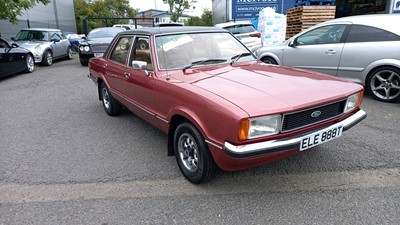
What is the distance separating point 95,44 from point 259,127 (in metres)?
A: 10.2

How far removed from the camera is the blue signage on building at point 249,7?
20.6m

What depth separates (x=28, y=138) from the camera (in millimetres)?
4414

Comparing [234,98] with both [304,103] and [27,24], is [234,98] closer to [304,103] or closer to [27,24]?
[304,103]

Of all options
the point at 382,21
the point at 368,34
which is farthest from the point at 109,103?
the point at 382,21

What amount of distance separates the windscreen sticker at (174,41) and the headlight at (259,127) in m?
1.72

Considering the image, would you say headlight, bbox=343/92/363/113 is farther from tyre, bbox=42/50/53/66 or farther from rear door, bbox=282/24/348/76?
tyre, bbox=42/50/53/66

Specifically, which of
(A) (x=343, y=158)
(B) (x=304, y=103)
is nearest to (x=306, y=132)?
(B) (x=304, y=103)

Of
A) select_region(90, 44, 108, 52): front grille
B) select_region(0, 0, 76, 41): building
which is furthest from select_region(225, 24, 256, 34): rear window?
select_region(0, 0, 76, 41): building

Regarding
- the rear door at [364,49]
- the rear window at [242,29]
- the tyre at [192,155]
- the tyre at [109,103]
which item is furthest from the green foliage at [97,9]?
the tyre at [192,155]

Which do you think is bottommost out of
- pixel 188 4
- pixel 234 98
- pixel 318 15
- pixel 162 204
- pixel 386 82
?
pixel 162 204

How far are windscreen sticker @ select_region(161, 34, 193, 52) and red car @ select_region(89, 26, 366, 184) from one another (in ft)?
0.04

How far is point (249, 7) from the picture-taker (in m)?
20.7

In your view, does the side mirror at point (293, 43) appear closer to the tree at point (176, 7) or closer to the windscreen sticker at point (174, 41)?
the windscreen sticker at point (174, 41)

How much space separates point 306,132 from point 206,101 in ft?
3.10
